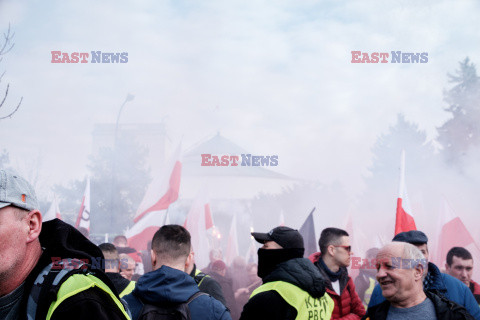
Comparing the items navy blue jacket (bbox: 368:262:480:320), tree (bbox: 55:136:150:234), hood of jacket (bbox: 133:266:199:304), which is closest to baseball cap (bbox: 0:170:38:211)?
hood of jacket (bbox: 133:266:199:304)

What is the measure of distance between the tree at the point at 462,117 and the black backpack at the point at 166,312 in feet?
94.5

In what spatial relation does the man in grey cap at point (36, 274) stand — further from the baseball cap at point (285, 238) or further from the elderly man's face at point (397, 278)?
the baseball cap at point (285, 238)

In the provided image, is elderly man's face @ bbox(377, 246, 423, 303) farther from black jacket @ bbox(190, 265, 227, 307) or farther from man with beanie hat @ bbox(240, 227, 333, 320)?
black jacket @ bbox(190, 265, 227, 307)

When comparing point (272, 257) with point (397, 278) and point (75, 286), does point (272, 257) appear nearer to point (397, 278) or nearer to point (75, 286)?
point (397, 278)

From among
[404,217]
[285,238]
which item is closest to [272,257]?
[285,238]

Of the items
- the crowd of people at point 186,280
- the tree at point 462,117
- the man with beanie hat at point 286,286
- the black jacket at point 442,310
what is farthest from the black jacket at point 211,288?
the tree at point 462,117

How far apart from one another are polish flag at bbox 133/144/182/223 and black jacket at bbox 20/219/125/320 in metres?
8.09

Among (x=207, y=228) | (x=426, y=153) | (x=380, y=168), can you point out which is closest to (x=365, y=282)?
(x=207, y=228)

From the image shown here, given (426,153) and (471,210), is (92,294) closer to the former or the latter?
(471,210)

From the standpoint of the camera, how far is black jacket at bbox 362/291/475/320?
8.75 ft

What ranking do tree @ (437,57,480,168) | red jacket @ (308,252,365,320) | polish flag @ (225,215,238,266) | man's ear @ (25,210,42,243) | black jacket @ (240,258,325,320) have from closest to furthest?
man's ear @ (25,210,42,243) → black jacket @ (240,258,325,320) → red jacket @ (308,252,365,320) → polish flag @ (225,215,238,266) → tree @ (437,57,480,168)

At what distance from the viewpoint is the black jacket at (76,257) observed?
1.34 m

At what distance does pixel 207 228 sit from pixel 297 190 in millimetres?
31353

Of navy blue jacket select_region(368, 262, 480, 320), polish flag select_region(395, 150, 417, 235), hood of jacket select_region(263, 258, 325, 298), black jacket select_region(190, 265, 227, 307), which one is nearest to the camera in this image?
hood of jacket select_region(263, 258, 325, 298)
